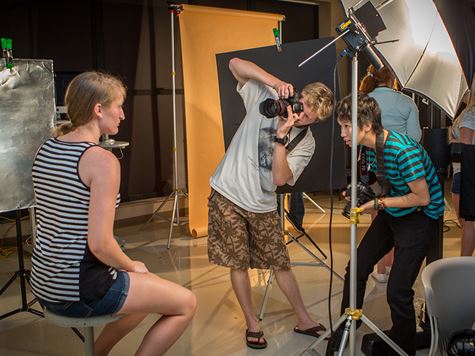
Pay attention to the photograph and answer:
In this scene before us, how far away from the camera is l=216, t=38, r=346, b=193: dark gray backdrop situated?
281 centimetres

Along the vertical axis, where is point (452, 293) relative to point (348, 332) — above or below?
above

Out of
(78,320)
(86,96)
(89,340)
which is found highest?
(86,96)

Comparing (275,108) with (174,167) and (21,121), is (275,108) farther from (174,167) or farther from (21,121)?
(174,167)

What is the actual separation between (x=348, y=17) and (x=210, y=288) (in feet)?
7.03

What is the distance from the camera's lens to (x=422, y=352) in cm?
252

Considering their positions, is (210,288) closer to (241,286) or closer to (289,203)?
(241,286)

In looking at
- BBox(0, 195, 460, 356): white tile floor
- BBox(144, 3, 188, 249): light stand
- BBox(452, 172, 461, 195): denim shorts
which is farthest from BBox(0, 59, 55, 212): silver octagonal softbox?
BBox(452, 172, 461, 195): denim shorts

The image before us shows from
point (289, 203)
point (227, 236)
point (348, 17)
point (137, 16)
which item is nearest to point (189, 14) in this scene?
point (137, 16)

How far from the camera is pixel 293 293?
8.93 feet

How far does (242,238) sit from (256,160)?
14.6 inches

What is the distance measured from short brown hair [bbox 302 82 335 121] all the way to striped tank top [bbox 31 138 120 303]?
3.52ft

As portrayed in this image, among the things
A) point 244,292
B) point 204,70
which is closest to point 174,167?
point 204,70

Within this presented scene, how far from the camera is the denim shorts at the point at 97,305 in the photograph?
1.74 metres

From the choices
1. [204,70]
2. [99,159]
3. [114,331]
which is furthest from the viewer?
[204,70]
